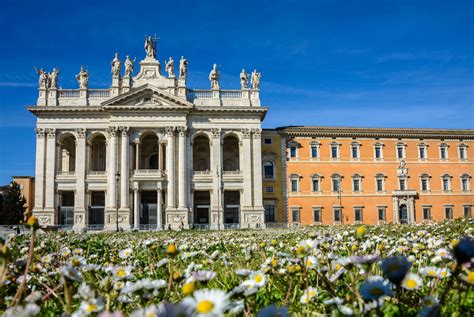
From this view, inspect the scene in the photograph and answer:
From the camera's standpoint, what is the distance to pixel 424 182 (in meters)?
50.8

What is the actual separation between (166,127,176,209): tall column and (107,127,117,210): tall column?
4.98m

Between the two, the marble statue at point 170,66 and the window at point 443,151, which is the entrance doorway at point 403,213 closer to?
the window at point 443,151

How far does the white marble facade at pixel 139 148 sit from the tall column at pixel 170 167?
97mm

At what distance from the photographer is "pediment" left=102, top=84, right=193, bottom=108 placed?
4288 centimetres

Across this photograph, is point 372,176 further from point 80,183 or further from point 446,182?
point 80,183

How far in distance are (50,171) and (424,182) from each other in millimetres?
40325

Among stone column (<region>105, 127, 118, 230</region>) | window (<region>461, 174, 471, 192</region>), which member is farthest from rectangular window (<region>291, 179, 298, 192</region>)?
window (<region>461, 174, 471, 192</region>)

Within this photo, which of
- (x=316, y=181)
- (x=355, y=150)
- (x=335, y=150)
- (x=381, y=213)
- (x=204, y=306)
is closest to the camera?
(x=204, y=306)

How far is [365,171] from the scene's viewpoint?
49625 mm

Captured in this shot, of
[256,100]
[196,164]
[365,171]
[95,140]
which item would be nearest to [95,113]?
[95,140]

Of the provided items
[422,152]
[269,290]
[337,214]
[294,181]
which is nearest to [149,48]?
[294,181]

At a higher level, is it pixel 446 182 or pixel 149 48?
pixel 149 48

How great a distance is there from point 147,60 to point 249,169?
50.5ft

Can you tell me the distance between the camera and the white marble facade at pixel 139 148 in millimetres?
42625
